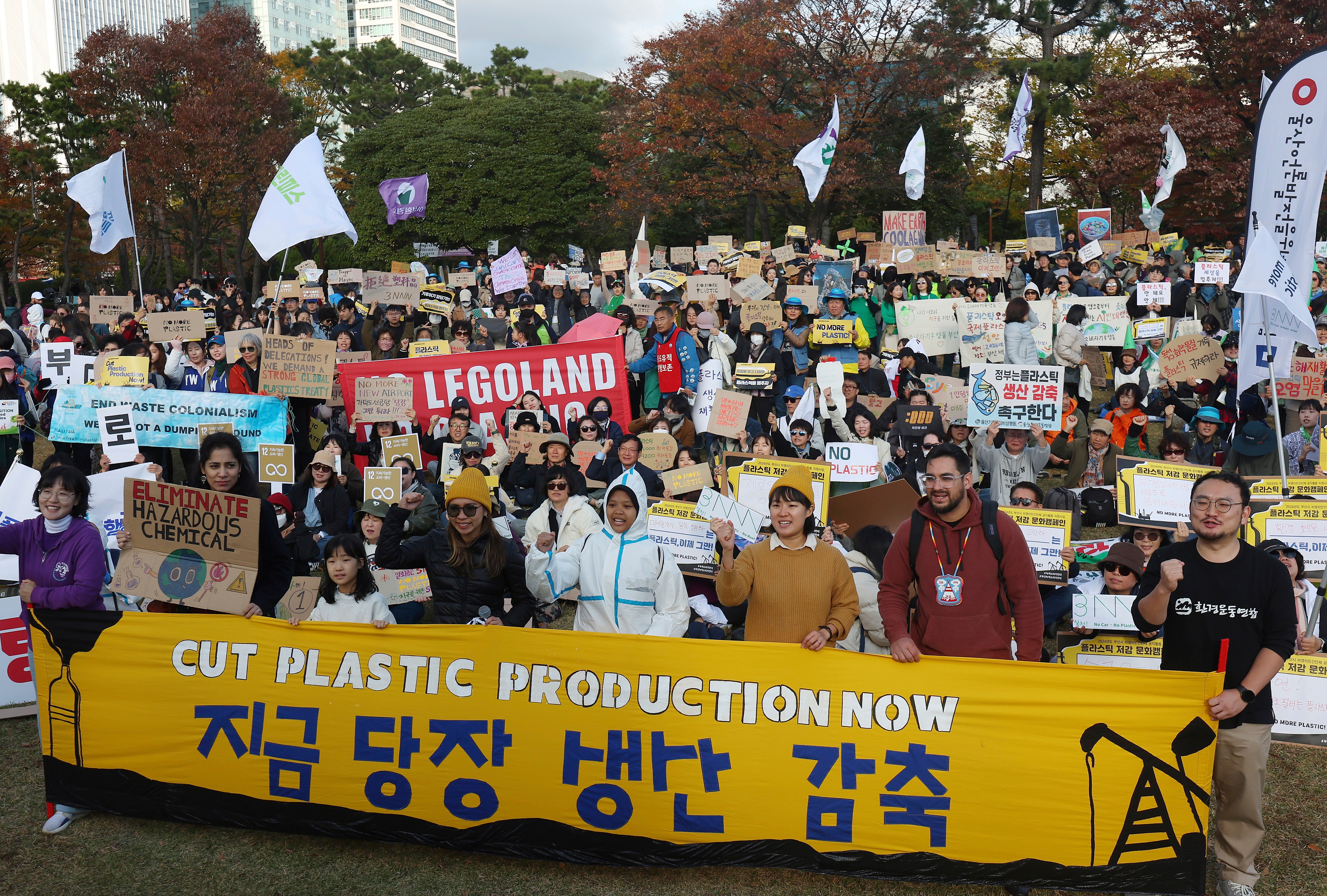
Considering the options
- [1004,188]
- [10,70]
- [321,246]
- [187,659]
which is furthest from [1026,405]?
[10,70]

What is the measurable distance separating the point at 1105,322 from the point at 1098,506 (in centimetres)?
497

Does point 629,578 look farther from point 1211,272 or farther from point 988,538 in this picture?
point 1211,272

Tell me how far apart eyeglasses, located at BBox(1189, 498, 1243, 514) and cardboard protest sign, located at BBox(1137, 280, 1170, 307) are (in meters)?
11.3

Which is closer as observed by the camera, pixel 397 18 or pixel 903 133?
pixel 903 133

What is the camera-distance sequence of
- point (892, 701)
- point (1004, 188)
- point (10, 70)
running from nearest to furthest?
point (892, 701), point (1004, 188), point (10, 70)

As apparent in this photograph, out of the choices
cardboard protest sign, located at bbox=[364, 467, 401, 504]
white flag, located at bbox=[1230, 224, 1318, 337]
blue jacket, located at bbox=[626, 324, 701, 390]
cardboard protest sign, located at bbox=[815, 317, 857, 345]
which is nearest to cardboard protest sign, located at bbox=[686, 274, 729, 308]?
cardboard protest sign, located at bbox=[815, 317, 857, 345]

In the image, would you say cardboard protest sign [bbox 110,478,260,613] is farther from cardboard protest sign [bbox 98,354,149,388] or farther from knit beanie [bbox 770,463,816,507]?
cardboard protest sign [bbox 98,354,149,388]

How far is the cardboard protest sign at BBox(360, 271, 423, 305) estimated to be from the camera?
1448cm

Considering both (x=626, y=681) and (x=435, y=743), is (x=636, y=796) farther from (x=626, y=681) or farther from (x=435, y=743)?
(x=435, y=743)

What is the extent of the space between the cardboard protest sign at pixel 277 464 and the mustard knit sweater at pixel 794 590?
5.31 m

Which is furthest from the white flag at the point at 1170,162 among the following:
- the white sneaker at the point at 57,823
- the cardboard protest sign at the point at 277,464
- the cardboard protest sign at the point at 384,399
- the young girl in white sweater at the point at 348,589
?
the white sneaker at the point at 57,823

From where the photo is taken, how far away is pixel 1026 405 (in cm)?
913

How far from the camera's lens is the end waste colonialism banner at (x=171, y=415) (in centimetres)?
964

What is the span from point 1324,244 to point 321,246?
104ft
